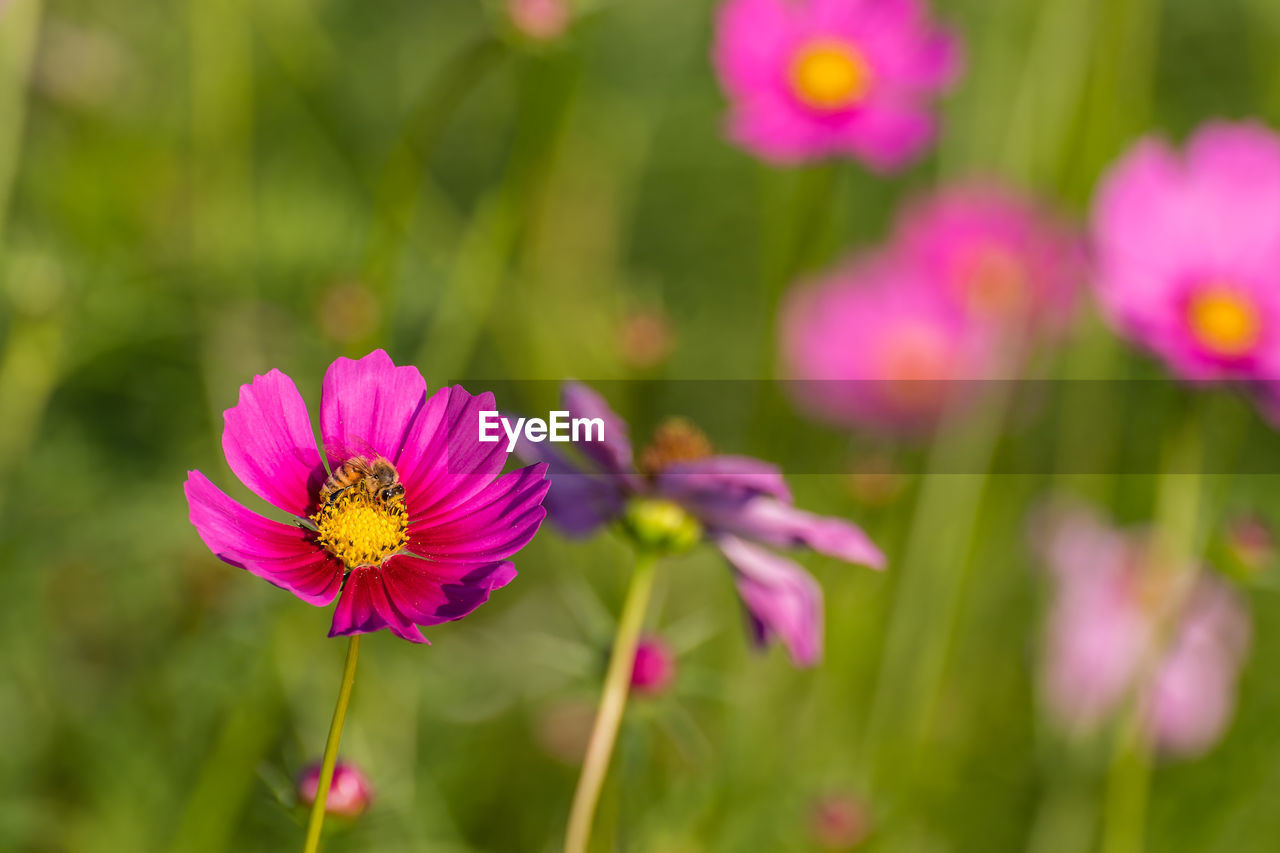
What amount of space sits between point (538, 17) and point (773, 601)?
423mm

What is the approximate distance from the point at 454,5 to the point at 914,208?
2.99ft

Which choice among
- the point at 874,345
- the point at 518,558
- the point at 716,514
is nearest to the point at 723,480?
the point at 716,514

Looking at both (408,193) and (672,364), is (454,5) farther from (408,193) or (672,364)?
(408,193)

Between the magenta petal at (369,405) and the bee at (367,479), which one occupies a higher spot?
the magenta petal at (369,405)

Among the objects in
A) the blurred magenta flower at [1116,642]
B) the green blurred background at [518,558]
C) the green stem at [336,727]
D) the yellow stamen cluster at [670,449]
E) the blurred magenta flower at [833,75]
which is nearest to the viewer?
the green stem at [336,727]

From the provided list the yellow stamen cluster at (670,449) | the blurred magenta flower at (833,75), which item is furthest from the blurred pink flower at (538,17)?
the yellow stamen cluster at (670,449)

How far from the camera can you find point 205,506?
15.9 inches

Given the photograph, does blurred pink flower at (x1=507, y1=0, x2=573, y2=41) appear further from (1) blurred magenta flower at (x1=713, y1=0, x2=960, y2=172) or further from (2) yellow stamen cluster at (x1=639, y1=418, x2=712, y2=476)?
(2) yellow stamen cluster at (x1=639, y1=418, x2=712, y2=476)

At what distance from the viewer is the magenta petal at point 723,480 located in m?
0.49

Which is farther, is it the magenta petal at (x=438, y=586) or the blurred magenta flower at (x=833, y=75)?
the blurred magenta flower at (x=833, y=75)

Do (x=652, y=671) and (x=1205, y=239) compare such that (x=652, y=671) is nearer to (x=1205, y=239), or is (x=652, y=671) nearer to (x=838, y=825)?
(x=838, y=825)

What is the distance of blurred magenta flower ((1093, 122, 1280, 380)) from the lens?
87 cm

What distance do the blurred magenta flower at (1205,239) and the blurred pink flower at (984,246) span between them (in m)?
0.26

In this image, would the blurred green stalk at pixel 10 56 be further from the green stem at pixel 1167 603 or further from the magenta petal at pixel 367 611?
the green stem at pixel 1167 603
